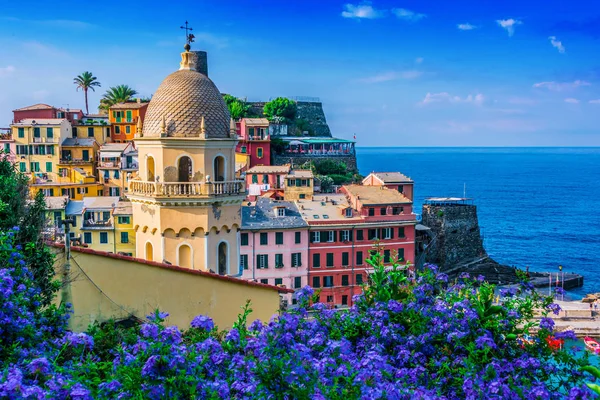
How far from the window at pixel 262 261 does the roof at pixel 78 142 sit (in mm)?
34663

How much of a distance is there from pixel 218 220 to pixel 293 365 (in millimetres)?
10790

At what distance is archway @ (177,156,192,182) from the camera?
2022 centimetres

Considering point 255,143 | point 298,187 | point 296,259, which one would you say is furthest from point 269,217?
point 255,143

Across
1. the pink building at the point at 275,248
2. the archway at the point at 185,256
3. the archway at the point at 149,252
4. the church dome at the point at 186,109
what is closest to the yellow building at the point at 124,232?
the pink building at the point at 275,248

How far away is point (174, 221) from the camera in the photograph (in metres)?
19.8

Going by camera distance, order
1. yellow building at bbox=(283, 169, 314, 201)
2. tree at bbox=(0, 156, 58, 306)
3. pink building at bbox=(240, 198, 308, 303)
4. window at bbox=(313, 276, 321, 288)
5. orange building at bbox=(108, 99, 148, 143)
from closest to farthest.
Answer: tree at bbox=(0, 156, 58, 306)
pink building at bbox=(240, 198, 308, 303)
window at bbox=(313, 276, 321, 288)
yellow building at bbox=(283, 169, 314, 201)
orange building at bbox=(108, 99, 148, 143)

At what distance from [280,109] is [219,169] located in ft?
298

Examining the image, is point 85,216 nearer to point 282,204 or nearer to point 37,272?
point 282,204

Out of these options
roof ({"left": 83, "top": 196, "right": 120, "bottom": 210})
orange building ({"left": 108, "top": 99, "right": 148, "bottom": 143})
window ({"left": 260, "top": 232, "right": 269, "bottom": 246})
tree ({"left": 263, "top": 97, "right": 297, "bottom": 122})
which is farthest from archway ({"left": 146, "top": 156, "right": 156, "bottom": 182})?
tree ({"left": 263, "top": 97, "right": 297, "bottom": 122})

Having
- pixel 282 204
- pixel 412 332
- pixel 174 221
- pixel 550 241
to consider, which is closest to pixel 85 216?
pixel 282 204

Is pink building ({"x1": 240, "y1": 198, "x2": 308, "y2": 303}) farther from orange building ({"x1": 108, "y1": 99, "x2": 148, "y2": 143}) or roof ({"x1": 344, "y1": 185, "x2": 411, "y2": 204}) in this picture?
orange building ({"x1": 108, "y1": 99, "x2": 148, "y2": 143})

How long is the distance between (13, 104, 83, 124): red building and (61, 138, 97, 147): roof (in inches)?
292

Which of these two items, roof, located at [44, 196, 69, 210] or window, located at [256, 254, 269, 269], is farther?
roof, located at [44, 196, 69, 210]

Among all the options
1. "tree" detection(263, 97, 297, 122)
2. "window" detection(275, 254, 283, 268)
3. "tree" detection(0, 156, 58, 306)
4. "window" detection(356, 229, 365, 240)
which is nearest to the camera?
"tree" detection(0, 156, 58, 306)
